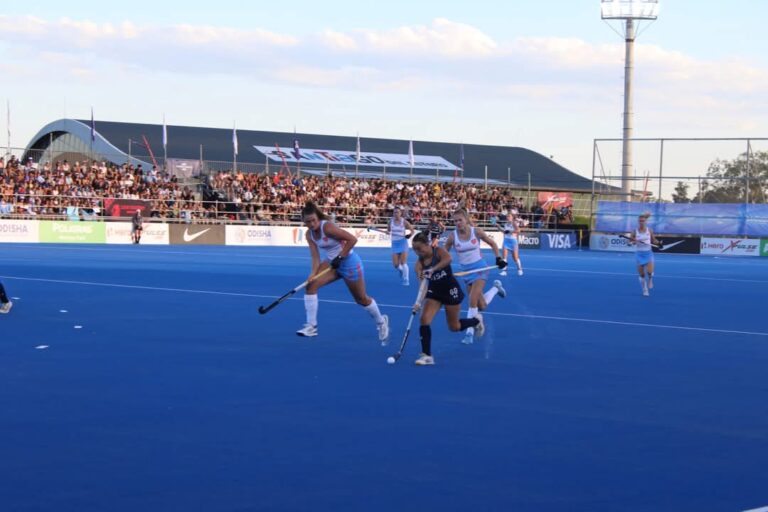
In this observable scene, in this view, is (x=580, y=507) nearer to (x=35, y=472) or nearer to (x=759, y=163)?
(x=35, y=472)

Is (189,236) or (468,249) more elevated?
(468,249)

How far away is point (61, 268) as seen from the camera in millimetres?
28531

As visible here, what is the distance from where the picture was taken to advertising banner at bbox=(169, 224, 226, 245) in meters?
49.5

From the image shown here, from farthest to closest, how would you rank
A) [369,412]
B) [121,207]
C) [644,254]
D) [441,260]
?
[121,207] < [644,254] < [441,260] < [369,412]

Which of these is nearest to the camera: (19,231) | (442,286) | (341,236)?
(442,286)

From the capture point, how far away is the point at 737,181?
51281mm

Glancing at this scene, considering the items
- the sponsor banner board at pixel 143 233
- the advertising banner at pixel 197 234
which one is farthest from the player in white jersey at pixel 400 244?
the advertising banner at pixel 197 234

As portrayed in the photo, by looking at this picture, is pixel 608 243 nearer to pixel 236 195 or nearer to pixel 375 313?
pixel 236 195

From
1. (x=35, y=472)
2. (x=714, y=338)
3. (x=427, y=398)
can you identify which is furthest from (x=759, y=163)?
(x=35, y=472)

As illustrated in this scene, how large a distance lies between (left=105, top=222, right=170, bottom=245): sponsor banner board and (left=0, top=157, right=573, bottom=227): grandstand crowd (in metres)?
1.03

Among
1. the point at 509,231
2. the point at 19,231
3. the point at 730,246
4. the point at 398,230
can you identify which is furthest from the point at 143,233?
Answer: the point at 730,246

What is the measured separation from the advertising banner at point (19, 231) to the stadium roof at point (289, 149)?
1194 cm

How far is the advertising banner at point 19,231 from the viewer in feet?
147

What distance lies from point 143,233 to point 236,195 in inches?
234
